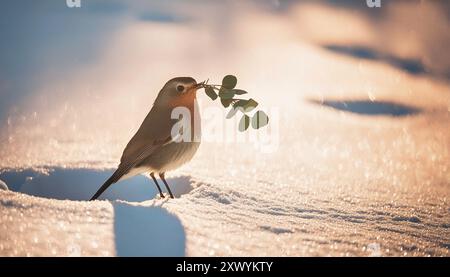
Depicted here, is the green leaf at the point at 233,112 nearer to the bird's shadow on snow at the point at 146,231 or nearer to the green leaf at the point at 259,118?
the green leaf at the point at 259,118

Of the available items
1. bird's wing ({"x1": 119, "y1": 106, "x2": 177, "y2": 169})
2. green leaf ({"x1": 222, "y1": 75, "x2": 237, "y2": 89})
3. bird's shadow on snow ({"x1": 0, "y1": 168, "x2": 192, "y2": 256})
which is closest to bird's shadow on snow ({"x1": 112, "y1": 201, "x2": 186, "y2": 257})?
bird's shadow on snow ({"x1": 0, "y1": 168, "x2": 192, "y2": 256})

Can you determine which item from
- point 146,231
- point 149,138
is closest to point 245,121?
point 149,138

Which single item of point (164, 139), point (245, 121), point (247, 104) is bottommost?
point (164, 139)

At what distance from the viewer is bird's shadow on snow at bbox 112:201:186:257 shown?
3.08 meters

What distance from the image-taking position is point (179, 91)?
13.5 ft

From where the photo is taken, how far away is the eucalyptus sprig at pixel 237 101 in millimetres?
4074

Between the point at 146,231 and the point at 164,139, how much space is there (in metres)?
0.94

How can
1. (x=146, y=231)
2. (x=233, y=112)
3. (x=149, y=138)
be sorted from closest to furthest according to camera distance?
(x=146, y=231) < (x=149, y=138) < (x=233, y=112)

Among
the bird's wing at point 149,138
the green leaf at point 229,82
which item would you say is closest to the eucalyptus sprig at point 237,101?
the green leaf at point 229,82

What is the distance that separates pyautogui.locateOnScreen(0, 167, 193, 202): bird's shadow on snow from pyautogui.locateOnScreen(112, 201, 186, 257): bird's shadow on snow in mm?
790

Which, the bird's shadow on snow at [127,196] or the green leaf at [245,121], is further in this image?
the green leaf at [245,121]

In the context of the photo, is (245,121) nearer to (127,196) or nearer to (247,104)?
(247,104)
